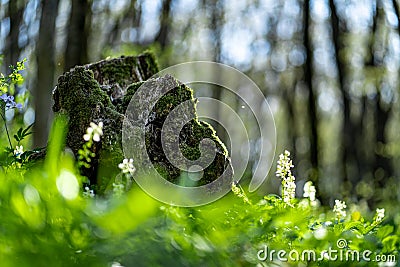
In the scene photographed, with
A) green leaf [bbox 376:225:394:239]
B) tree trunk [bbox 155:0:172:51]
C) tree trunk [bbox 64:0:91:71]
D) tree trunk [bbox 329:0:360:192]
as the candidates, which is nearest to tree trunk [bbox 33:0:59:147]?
tree trunk [bbox 64:0:91:71]

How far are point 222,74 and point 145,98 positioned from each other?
1738 centimetres

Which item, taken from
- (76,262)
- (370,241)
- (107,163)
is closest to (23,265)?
(76,262)

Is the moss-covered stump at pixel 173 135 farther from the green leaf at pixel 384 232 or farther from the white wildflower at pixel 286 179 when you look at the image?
the green leaf at pixel 384 232

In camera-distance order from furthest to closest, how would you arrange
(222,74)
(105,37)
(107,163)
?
1. (222,74)
2. (105,37)
3. (107,163)

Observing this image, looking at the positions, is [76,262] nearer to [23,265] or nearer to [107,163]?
[23,265]

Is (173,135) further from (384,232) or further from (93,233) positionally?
(93,233)

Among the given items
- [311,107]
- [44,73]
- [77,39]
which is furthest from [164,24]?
[44,73]

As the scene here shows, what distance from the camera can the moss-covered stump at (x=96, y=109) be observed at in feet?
9.07

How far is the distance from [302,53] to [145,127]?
16.8 m

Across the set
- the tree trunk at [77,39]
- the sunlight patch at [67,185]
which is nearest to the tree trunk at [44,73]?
the tree trunk at [77,39]

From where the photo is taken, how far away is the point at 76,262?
113 cm

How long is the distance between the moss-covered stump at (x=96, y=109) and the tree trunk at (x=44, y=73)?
3366 millimetres

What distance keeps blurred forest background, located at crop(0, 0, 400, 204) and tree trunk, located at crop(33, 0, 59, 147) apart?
3.75 m

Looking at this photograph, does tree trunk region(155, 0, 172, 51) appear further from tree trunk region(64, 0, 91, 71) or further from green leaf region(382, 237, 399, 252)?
green leaf region(382, 237, 399, 252)
